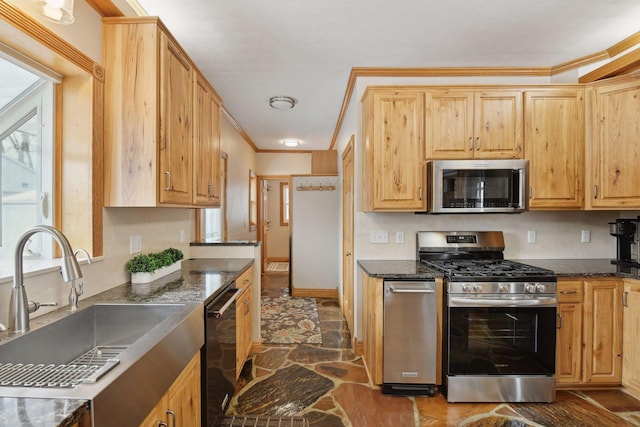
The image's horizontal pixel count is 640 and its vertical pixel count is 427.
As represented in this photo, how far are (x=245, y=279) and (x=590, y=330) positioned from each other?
8.60 ft

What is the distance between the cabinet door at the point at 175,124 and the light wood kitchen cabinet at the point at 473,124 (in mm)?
1818

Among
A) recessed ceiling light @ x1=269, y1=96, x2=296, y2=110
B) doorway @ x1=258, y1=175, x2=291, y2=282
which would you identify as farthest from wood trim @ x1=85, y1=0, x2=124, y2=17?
doorway @ x1=258, y1=175, x2=291, y2=282

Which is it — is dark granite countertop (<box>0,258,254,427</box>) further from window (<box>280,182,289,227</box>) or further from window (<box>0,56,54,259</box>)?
window (<box>280,182,289,227</box>)

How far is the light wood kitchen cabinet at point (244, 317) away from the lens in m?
2.37

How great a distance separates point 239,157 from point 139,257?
3206 mm

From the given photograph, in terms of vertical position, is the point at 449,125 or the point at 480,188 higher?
the point at 449,125

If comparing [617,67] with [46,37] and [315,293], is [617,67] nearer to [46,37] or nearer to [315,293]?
[46,37]

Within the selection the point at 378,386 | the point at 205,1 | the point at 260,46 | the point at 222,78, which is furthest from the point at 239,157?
the point at 378,386

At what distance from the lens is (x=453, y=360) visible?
228 centimetres

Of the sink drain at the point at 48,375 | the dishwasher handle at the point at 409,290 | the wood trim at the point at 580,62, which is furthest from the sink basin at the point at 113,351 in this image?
the wood trim at the point at 580,62

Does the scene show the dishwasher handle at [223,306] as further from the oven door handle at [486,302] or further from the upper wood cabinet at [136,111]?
the oven door handle at [486,302]

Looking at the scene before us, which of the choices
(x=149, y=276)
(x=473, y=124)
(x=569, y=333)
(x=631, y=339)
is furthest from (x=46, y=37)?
(x=631, y=339)

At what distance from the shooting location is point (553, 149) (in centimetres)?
266

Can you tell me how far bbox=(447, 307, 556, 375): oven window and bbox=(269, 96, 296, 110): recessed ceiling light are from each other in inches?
108
